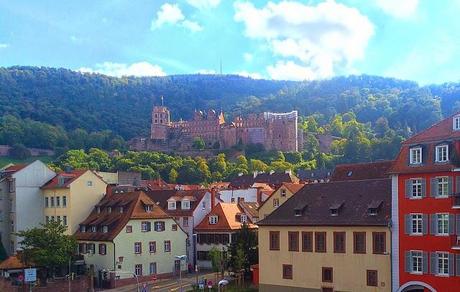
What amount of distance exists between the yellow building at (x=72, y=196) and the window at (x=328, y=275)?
3306 cm

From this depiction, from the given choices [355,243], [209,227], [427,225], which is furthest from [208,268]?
[427,225]

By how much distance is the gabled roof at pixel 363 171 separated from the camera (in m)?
64.6

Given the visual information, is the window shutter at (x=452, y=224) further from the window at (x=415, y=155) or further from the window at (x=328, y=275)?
the window at (x=328, y=275)

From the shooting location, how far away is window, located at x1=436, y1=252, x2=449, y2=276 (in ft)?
152

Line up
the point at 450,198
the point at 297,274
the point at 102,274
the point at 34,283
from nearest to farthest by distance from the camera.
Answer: the point at 450,198 < the point at 297,274 < the point at 34,283 < the point at 102,274

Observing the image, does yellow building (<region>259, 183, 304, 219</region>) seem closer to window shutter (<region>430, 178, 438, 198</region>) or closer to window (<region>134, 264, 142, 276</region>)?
window (<region>134, 264, 142, 276</region>)

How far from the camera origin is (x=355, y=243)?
51.3 meters

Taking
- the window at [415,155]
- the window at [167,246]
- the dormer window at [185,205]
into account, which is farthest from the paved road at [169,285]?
the window at [415,155]

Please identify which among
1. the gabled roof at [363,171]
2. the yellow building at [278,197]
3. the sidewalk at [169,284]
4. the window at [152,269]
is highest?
the gabled roof at [363,171]

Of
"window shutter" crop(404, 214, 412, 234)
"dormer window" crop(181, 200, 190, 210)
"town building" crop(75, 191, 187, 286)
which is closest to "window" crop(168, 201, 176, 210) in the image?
"dormer window" crop(181, 200, 190, 210)

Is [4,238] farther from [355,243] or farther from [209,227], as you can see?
[355,243]

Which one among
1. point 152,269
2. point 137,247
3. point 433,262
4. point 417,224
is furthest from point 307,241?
point 152,269

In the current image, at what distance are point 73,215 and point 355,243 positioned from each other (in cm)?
3593

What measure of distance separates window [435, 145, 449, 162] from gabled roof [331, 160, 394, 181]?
15701 millimetres
